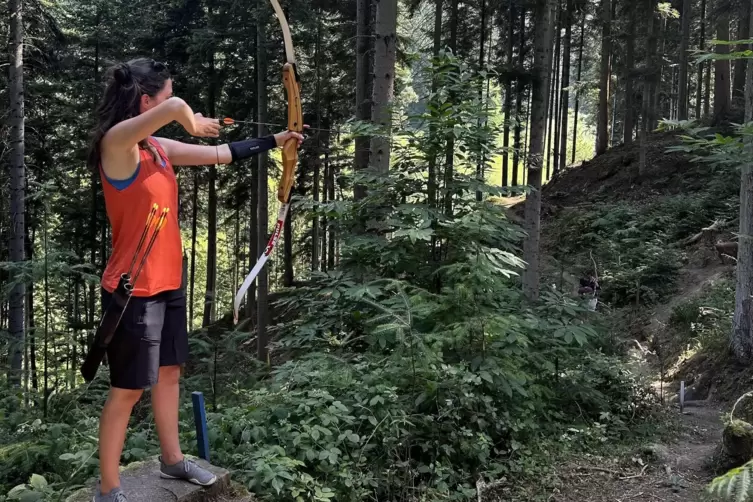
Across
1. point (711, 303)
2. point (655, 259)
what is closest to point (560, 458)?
point (711, 303)

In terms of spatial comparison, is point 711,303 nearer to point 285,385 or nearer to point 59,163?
point 285,385

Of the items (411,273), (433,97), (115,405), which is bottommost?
(115,405)

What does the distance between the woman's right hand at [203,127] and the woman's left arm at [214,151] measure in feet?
0.79

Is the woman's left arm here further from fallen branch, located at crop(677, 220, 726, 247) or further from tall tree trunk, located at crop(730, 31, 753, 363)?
fallen branch, located at crop(677, 220, 726, 247)

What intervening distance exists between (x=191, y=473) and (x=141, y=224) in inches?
55.5

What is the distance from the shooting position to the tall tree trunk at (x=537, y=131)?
798 centimetres

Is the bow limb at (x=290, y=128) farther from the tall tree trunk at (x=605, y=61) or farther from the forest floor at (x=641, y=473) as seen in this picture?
the tall tree trunk at (x=605, y=61)

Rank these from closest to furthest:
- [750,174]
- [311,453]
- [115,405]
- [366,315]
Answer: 1. [115,405]
2. [311,453]
3. [366,315]
4. [750,174]

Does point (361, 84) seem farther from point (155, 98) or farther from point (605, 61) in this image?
point (605, 61)

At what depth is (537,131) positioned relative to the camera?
325 inches

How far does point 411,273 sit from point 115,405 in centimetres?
317

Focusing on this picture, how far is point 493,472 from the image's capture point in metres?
4.16

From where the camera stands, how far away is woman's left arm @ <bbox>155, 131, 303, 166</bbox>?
126 inches

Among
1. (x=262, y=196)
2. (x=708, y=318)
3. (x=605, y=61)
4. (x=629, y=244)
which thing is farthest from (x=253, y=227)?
(x=605, y=61)
